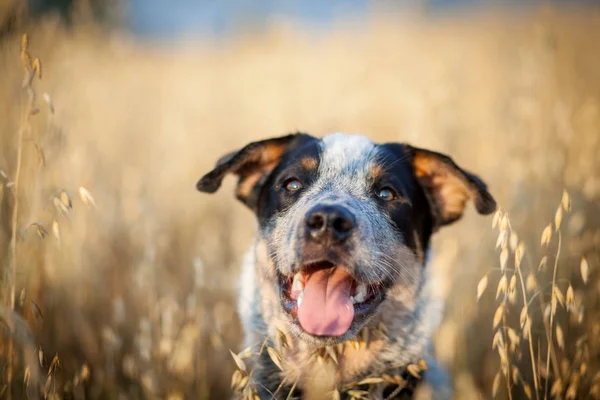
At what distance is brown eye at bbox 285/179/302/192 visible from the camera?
270 cm

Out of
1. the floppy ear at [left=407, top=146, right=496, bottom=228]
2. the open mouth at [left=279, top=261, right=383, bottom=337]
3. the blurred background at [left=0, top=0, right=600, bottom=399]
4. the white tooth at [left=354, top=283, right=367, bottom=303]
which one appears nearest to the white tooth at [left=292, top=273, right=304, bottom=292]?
the open mouth at [left=279, top=261, right=383, bottom=337]

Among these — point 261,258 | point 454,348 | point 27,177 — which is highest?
point 27,177

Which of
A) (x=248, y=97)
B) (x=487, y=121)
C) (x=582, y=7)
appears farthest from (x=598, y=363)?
(x=582, y=7)

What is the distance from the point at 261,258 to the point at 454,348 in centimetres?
118

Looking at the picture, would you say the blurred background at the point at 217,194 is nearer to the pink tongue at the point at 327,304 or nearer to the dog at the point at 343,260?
the dog at the point at 343,260

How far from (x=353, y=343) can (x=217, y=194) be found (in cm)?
331

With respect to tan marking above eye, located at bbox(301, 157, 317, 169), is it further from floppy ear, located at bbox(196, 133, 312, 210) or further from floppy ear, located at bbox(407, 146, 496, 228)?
floppy ear, located at bbox(407, 146, 496, 228)

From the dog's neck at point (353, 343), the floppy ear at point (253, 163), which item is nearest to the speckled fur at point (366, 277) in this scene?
the dog's neck at point (353, 343)

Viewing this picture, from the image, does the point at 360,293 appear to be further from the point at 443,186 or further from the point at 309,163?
the point at 443,186

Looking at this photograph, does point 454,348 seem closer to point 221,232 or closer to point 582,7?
point 221,232

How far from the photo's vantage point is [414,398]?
243 centimetres

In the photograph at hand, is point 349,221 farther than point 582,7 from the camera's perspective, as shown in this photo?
No

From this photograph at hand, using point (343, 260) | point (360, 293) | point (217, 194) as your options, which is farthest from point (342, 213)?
point (217, 194)

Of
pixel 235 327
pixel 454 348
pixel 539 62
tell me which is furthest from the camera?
pixel 539 62
